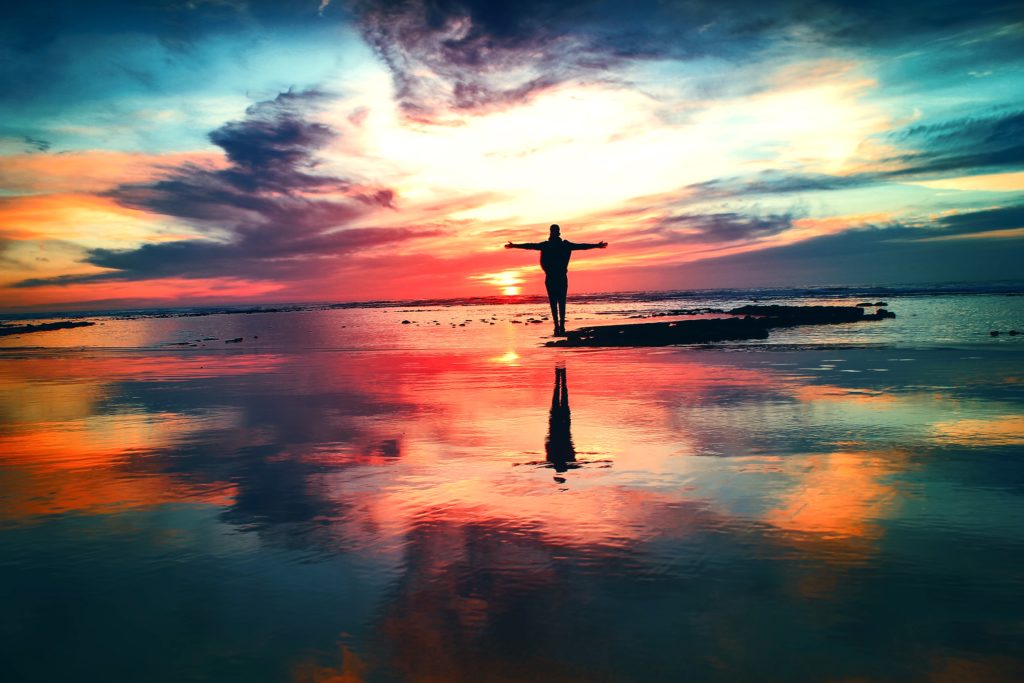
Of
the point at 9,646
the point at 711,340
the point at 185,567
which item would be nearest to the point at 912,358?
the point at 711,340

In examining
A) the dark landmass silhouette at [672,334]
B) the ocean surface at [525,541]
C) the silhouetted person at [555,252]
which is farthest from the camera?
the dark landmass silhouette at [672,334]

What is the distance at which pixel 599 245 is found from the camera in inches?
952

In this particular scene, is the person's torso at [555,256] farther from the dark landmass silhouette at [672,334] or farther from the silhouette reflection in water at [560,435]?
the silhouette reflection in water at [560,435]

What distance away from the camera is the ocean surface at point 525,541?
14.1ft

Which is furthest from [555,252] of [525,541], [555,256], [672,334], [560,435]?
[525,541]

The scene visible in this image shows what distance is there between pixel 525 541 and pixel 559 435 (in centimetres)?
463

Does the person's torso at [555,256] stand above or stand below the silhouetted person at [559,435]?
above

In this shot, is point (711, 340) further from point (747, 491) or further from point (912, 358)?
point (747, 491)

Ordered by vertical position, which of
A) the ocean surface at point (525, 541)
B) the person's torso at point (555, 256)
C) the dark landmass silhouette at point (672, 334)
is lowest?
the ocean surface at point (525, 541)

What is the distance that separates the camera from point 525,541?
6133mm

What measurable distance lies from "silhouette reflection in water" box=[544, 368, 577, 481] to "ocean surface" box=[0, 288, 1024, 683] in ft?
0.29

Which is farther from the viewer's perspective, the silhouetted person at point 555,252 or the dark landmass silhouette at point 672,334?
the dark landmass silhouette at point 672,334

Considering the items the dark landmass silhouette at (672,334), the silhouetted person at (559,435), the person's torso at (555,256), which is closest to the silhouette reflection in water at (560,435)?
the silhouetted person at (559,435)

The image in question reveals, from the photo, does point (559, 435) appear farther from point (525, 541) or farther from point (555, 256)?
point (555, 256)
